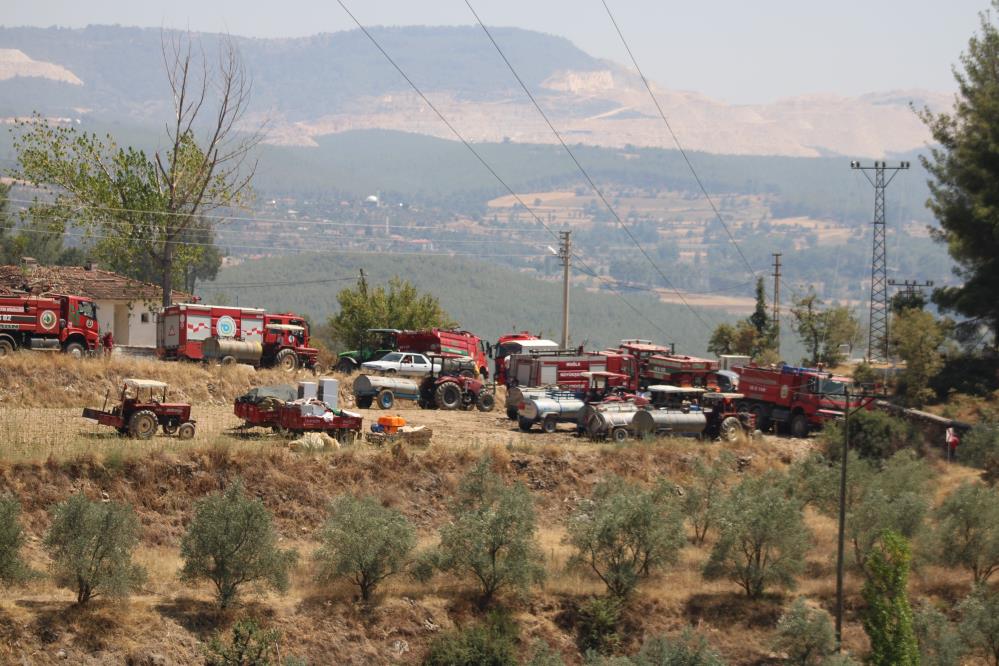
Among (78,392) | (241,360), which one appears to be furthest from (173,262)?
(78,392)

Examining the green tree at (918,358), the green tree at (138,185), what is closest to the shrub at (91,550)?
the green tree at (138,185)

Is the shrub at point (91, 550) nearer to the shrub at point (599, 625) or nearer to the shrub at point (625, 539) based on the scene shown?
the shrub at point (599, 625)

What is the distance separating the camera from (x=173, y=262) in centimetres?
6781

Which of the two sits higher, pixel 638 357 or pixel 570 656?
pixel 638 357

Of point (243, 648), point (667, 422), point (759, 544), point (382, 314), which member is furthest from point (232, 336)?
point (382, 314)

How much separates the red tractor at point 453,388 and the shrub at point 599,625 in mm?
16907

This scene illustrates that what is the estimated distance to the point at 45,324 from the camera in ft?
161

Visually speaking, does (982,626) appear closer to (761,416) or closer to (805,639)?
(805,639)

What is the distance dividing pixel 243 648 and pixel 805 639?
46.2 feet

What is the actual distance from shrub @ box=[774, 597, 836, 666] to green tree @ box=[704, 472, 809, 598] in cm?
353

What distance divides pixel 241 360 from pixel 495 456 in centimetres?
1526

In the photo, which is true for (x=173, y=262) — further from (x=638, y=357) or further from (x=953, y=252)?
(x=953, y=252)

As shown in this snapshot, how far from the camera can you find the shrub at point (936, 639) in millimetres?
34688

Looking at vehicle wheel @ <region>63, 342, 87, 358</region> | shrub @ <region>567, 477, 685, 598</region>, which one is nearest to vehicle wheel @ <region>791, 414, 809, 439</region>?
shrub @ <region>567, 477, 685, 598</region>
